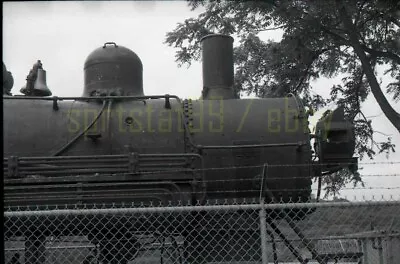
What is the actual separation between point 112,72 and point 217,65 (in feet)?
4.51

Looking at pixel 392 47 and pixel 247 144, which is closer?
pixel 247 144

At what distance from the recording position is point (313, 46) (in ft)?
39.1

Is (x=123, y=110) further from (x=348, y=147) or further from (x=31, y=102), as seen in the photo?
(x=348, y=147)

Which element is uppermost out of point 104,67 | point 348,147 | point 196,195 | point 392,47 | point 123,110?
point 392,47

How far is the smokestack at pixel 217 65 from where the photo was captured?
21.6ft

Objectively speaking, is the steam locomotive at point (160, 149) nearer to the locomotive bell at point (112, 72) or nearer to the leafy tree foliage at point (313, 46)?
the locomotive bell at point (112, 72)

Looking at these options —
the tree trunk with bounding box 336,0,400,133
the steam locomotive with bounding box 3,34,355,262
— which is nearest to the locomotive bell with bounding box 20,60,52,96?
the steam locomotive with bounding box 3,34,355,262

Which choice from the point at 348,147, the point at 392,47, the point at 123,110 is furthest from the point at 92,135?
the point at 392,47

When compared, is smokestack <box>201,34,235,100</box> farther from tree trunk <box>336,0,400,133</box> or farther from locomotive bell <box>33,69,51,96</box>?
→ tree trunk <box>336,0,400,133</box>

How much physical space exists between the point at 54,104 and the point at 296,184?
3.02 meters

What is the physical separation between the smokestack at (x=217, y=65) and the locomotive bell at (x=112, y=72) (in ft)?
2.91

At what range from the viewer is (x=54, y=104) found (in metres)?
5.91

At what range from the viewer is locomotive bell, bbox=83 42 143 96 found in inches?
252

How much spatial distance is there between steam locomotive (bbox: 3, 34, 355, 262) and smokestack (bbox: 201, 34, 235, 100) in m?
0.29
